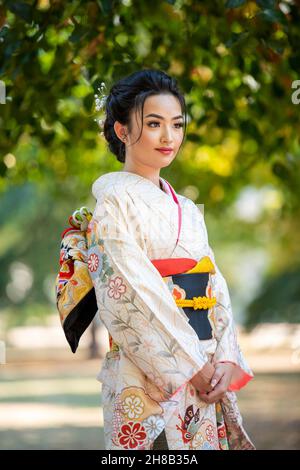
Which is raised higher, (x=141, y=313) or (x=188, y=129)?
(x=188, y=129)

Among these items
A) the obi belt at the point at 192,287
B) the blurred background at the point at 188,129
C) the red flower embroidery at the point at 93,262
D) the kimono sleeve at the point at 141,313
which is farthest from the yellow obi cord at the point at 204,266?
the blurred background at the point at 188,129

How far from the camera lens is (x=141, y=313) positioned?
2.93 meters

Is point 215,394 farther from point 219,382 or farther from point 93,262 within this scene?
point 93,262

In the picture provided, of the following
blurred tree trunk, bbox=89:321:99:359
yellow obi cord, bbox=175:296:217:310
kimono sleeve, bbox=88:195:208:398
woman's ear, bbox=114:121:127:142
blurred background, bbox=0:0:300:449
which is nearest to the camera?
kimono sleeve, bbox=88:195:208:398

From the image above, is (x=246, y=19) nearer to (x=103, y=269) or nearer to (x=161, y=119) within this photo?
(x=161, y=119)

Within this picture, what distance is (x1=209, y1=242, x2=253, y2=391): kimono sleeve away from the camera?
3092 millimetres

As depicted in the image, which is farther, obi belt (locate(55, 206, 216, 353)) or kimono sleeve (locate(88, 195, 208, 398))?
obi belt (locate(55, 206, 216, 353))

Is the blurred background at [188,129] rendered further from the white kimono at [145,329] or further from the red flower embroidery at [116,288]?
the red flower embroidery at [116,288]

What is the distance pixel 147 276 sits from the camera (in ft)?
9.71

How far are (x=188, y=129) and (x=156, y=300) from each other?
3898mm

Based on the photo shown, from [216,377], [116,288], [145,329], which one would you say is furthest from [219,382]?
[116,288]

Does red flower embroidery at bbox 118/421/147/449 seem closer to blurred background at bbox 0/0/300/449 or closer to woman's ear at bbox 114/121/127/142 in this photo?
woman's ear at bbox 114/121/127/142

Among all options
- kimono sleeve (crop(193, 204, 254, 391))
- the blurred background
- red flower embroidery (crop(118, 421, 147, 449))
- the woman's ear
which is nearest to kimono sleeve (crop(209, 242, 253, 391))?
kimono sleeve (crop(193, 204, 254, 391))

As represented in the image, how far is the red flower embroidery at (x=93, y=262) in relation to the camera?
3.01 metres
